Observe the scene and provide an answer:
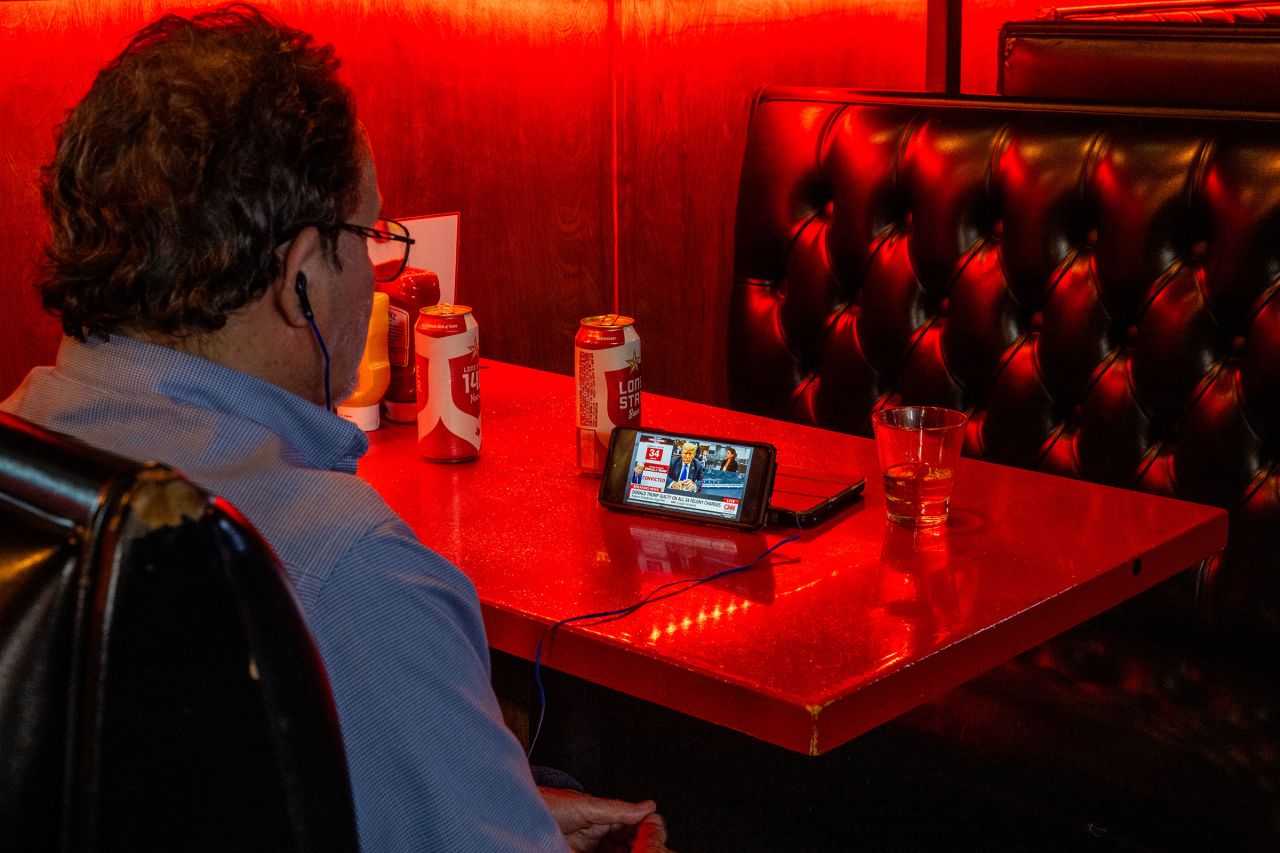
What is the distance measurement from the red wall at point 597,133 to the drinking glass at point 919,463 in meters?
1.35

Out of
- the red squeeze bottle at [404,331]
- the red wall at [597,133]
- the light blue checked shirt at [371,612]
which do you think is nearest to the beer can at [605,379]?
the red squeeze bottle at [404,331]

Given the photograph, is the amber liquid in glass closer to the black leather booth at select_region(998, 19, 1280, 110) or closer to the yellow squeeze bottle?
the yellow squeeze bottle

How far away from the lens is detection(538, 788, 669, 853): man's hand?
1.41 m

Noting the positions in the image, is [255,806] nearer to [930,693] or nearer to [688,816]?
[930,693]

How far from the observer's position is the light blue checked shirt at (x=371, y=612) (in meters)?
0.89

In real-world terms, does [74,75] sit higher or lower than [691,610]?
higher

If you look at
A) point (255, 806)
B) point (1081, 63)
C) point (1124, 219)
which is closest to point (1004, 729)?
point (1124, 219)

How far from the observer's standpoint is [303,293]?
1.13 metres

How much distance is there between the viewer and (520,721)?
1706 mm

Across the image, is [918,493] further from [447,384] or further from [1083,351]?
[1083,351]

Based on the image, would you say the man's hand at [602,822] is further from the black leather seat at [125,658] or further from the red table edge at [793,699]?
the black leather seat at [125,658]

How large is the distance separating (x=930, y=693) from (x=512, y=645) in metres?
0.38

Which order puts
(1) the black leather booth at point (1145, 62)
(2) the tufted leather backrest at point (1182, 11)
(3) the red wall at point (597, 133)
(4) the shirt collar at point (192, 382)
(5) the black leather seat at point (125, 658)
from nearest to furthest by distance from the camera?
(5) the black leather seat at point (125, 658) < (4) the shirt collar at point (192, 382) < (1) the black leather booth at point (1145, 62) < (2) the tufted leather backrest at point (1182, 11) < (3) the red wall at point (597, 133)

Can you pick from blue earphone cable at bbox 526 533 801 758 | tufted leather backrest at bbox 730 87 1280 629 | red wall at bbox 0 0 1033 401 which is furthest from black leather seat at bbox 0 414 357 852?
red wall at bbox 0 0 1033 401
